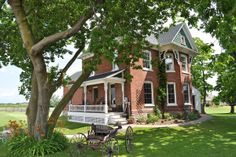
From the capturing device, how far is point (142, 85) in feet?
82.2

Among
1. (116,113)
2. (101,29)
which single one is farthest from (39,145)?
(116,113)

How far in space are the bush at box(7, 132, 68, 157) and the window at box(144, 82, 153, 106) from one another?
13.4 metres

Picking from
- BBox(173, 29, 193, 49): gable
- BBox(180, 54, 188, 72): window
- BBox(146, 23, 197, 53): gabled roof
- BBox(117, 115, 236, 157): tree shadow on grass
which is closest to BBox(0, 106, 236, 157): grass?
BBox(117, 115, 236, 157): tree shadow on grass

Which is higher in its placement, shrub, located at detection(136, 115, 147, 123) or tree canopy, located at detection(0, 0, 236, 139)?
tree canopy, located at detection(0, 0, 236, 139)

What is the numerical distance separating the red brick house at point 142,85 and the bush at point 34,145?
Result: 9812mm

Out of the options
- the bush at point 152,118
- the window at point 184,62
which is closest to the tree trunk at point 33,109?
the bush at point 152,118

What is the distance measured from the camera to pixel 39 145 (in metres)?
11.8

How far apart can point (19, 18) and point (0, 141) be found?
7.79 m

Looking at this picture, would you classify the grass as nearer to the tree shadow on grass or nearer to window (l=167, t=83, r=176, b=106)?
the tree shadow on grass

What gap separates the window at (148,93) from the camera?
1000 inches

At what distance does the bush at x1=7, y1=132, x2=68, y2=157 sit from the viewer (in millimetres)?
11570

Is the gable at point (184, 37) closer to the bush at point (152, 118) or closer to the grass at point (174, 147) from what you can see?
the bush at point (152, 118)

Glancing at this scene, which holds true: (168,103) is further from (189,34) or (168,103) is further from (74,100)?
(74,100)

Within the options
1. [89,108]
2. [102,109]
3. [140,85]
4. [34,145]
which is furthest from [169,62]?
[34,145]
